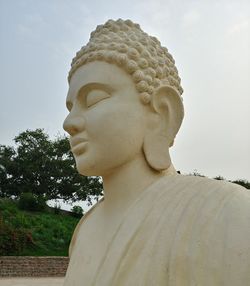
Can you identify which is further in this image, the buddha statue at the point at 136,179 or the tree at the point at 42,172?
the tree at the point at 42,172

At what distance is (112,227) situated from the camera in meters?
2.21

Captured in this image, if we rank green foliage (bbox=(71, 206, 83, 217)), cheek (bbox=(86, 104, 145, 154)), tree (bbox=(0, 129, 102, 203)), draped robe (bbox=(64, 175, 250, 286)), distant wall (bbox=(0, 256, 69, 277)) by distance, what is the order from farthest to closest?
tree (bbox=(0, 129, 102, 203)), green foliage (bbox=(71, 206, 83, 217)), distant wall (bbox=(0, 256, 69, 277)), cheek (bbox=(86, 104, 145, 154)), draped robe (bbox=(64, 175, 250, 286))

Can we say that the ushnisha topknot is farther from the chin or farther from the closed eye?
the chin

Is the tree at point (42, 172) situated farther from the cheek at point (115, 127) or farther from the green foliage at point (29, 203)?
the cheek at point (115, 127)

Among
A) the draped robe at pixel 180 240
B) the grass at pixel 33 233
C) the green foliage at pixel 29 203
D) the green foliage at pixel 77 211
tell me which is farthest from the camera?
the green foliage at pixel 77 211

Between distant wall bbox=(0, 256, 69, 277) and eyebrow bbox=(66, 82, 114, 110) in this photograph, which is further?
distant wall bbox=(0, 256, 69, 277)

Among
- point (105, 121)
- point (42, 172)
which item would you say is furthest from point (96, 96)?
point (42, 172)

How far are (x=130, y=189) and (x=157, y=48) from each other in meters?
0.87

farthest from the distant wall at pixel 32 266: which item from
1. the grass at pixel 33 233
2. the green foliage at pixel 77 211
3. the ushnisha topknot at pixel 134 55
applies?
the ushnisha topknot at pixel 134 55

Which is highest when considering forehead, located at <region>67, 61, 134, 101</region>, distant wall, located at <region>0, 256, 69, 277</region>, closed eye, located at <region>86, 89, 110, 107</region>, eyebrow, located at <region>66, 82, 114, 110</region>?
forehead, located at <region>67, 61, 134, 101</region>

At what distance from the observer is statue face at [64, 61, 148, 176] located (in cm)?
218

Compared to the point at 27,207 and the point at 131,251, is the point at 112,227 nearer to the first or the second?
the point at 131,251

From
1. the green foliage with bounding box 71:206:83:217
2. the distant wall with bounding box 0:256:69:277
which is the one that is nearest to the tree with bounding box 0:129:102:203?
the green foliage with bounding box 71:206:83:217

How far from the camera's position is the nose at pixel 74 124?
2.26 m
